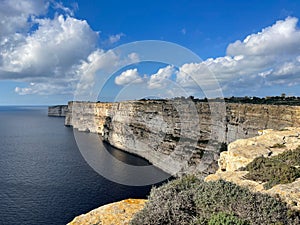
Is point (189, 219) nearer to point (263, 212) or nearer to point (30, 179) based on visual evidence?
point (263, 212)

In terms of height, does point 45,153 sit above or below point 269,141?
below

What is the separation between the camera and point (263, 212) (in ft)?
18.6

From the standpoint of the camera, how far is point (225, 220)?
536 centimetres

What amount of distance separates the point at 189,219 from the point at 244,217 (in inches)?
50.9

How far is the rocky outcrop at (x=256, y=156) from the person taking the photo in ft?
23.8

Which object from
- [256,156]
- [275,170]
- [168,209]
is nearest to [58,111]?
[256,156]

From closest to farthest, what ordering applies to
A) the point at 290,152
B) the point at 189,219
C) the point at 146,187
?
the point at 189,219
the point at 290,152
the point at 146,187

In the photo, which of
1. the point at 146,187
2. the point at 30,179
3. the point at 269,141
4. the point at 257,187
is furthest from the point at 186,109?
the point at 257,187

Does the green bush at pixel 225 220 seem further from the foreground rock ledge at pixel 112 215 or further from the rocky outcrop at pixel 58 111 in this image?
the rocky outcrop at pixel 58 111

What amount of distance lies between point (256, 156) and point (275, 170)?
352 cm

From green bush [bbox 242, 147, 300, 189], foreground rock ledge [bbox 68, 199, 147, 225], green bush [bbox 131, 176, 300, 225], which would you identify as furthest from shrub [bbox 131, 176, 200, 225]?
green bush [bbox 242, 147, 300, 189]

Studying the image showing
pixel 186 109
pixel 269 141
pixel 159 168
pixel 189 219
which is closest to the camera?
pixel 189 219

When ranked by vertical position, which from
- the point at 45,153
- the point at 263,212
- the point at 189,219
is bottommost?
the point at 45,153

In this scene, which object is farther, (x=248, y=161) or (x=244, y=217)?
(x=248, y=161)
